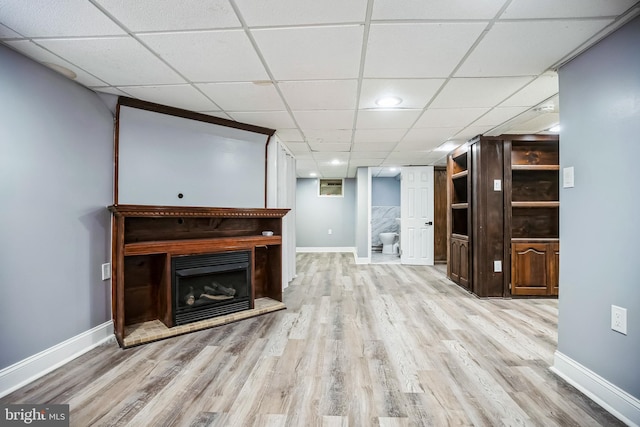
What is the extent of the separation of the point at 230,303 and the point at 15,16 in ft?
8.40

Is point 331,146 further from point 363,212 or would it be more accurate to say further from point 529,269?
point 529,269

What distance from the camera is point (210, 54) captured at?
1834mm

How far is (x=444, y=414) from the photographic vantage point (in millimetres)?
1515

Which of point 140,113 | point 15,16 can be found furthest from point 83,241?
point 15,16

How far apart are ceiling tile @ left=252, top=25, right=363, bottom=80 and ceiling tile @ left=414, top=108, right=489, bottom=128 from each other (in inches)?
47.9

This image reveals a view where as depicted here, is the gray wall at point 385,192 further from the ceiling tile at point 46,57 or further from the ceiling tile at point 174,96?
the ceiling tile at point 46,57

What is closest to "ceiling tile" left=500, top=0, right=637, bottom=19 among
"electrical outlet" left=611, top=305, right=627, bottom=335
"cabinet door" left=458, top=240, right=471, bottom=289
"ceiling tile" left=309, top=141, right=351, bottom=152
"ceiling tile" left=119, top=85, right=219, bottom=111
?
"electrical outlet" left=611, top=305, right=627, bottom=335

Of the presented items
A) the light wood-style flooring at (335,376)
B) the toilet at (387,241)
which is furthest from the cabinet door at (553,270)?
the toilet at (387,241)

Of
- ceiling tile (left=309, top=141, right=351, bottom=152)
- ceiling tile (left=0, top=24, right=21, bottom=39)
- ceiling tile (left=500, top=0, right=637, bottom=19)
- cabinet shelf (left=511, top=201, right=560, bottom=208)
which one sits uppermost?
ceiling tile (left=309, top=141, right=351, bottom=152)

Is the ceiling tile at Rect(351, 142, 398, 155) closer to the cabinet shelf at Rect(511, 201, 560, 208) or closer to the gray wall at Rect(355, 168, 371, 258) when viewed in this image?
the gray wall at Rect(355, 168, 371, 258)

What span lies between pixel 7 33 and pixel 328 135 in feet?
9.26

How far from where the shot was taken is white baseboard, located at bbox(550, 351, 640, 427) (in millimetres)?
1457

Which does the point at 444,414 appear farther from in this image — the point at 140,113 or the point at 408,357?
the point at 140,113

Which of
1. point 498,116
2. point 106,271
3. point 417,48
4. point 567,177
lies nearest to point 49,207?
point 106,271
